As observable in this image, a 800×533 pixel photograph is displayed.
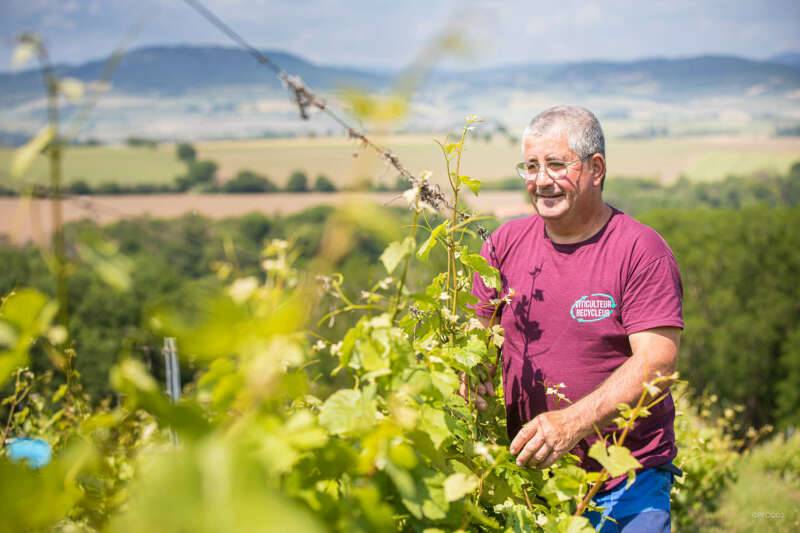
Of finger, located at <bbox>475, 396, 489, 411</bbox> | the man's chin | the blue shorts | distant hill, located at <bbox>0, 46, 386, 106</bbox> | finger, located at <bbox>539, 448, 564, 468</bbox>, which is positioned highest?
distant hill, located at <bbox>0, 46, 386, 106</bbox>

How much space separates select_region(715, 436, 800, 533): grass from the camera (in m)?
6.66

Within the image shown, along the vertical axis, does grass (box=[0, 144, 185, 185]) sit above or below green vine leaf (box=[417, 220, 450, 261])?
below

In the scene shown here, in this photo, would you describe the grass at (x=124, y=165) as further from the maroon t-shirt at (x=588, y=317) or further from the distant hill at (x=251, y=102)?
the maroon t-shirt at (x=588, y=317)

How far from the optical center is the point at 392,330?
1.29 meters

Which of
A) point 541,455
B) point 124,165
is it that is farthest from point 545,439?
point 124,165

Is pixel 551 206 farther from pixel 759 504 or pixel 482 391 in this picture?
pixel 759 504

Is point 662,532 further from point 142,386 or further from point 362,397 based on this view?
point 142,386

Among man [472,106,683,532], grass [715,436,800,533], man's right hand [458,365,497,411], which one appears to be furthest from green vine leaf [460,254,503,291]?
grass [715,436,800,533]

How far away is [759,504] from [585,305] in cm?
686

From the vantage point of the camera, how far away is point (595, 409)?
2211mm

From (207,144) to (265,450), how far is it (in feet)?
361

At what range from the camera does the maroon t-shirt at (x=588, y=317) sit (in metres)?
2.61

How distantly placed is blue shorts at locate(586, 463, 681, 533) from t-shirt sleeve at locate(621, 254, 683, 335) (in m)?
0.58

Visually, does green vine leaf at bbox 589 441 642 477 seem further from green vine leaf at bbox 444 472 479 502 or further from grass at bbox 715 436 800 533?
grass at bbox 715 436 800 533
